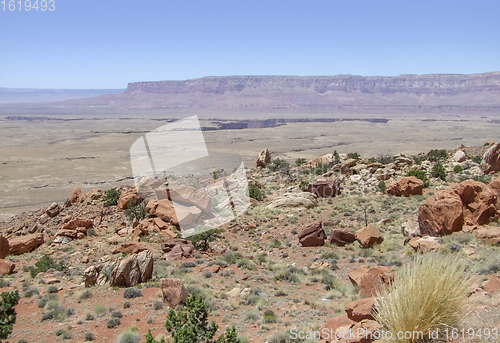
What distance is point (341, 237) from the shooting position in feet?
41.5

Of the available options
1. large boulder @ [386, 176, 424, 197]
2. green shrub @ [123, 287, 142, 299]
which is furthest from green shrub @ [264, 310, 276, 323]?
large boulder @ [386, 176, 424, 197]

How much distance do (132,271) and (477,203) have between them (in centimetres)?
1087

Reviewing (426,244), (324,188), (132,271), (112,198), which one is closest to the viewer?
(132,271)

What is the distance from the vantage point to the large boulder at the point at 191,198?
645 inches

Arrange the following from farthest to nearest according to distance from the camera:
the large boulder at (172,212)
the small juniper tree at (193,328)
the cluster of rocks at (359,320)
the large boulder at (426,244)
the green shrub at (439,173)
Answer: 1. the green shrub at (439,173)
2. the large boulder at (172,212)
3. the large boulder at (426,244)
4. the small juniper tree at (193,328)
5. the cluster of rocks at (359,320)

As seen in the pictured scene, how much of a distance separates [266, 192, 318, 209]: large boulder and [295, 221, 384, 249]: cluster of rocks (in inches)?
171

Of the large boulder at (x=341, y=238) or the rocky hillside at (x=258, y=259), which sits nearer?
the rocky hillside at (x=258, y=259)

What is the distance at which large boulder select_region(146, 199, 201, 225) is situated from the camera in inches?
611

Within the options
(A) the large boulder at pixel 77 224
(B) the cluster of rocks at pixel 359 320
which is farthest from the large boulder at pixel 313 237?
(A) the large boulder at pixel 77 224

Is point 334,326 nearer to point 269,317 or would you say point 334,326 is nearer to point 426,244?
point 269,317

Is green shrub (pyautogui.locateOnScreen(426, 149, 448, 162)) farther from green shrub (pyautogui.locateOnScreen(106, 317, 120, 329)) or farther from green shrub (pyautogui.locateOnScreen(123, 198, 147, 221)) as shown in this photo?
green shrub (pyautogui.locateOnScreen(106, 317, 120, 329))

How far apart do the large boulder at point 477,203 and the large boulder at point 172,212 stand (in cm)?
1040

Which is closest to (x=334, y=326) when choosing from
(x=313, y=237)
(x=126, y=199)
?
(x=313, y=237)

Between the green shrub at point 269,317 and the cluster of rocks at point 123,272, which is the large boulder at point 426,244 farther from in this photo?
the cluster of rocks at point 123,272
